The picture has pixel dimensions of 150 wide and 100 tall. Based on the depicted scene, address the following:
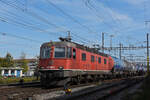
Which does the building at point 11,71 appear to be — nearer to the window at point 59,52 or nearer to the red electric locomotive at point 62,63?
the red electric locomotive at point 62,63

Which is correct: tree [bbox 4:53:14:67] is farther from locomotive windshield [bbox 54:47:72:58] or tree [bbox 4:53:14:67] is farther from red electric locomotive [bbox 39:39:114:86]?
locomotive windshield [bbox 54:47:72:58]

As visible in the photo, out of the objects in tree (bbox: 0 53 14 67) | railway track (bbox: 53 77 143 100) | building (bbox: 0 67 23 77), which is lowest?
building (bbox: 0 67 23 77)

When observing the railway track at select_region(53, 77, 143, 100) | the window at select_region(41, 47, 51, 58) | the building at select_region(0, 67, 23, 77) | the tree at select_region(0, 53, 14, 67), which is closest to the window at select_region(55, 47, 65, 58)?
the window at select_region(41, 47, 51, 58)

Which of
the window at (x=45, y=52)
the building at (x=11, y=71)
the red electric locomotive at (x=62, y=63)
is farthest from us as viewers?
the building at (x=11, y=71)

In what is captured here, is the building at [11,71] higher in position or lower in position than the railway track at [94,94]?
lower

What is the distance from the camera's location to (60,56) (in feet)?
47.4

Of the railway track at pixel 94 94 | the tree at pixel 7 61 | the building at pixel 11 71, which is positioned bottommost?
the building at pixel 11 71

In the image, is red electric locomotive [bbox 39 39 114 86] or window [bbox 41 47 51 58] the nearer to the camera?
red electric locomotive [bbox 39 39 114 86]

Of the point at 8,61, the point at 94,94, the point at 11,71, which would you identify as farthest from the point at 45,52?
the point at 8,61

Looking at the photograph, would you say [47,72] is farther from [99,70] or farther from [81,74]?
[99,70]

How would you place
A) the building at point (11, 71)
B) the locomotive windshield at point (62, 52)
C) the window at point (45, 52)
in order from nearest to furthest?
1. the locomotive windshield at point (62, 52)
2. the window at point (45, 52)
3. the building at point (11, 71)

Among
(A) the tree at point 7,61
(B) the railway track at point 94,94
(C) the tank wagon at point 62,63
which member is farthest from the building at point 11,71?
(B) the railway track at point 94,94

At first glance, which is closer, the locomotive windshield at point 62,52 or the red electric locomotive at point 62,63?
the red electric locomotive at point 62,63

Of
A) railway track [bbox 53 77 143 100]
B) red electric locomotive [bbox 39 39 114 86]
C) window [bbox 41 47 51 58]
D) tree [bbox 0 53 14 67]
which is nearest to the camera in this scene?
railway track [bbox 53 77 143 100]
